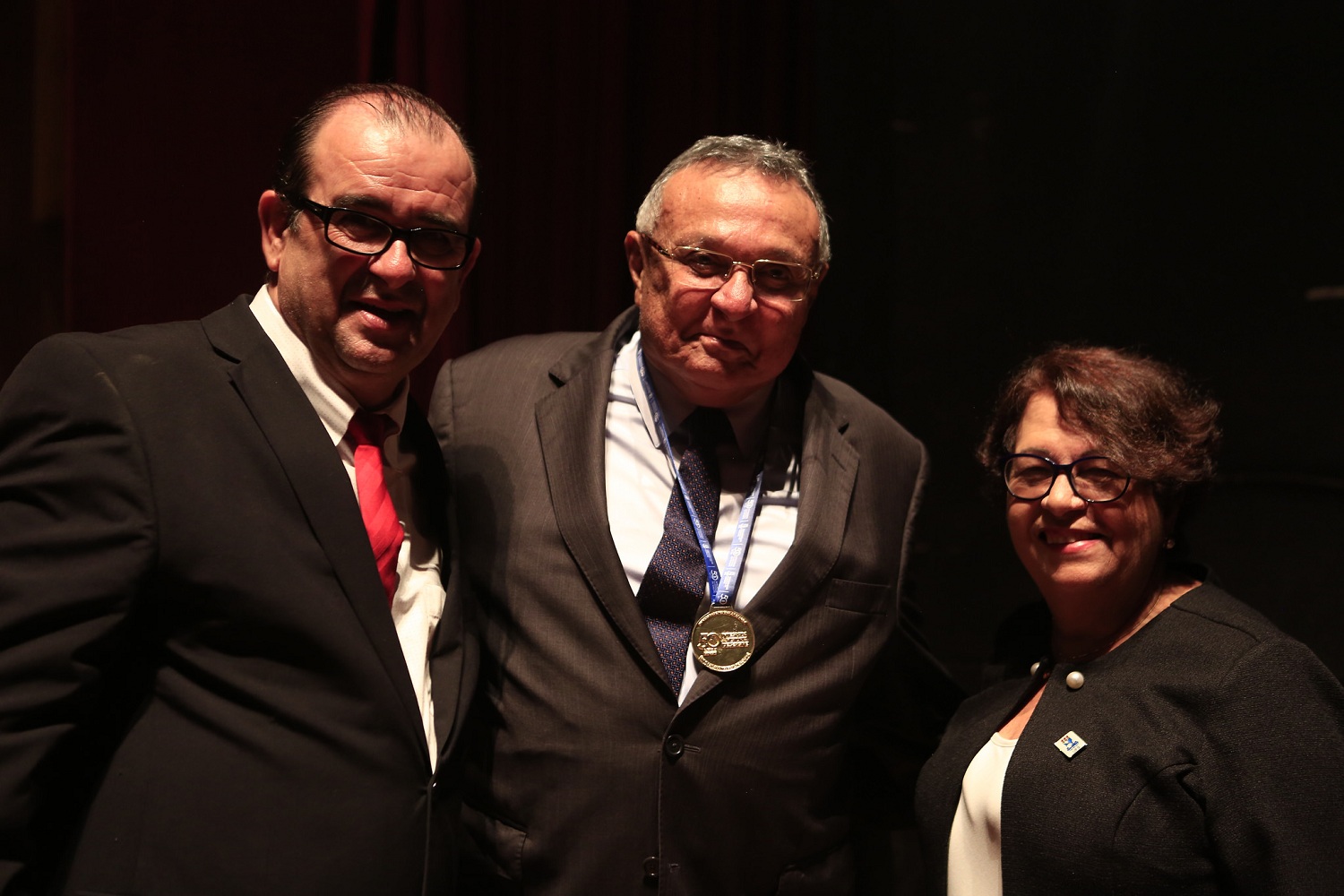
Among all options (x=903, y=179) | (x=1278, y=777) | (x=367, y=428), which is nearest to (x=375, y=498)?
(x=367, y=428)

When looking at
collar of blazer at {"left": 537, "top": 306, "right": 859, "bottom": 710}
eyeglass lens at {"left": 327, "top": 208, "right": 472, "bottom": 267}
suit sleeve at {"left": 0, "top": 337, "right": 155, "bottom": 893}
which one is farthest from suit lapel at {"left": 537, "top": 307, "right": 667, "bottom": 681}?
suit sleeve at {"left": 0, "top": 337, "right": 155, "bottom": 893}

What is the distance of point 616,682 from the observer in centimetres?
212

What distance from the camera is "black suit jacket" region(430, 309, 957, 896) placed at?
2105mm

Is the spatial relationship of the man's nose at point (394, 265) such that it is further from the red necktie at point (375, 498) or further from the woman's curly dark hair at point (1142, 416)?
the woman's curly dark hair at point (1142, 416)

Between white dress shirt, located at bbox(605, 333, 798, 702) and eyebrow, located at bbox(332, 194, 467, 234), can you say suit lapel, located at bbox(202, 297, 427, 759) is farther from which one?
white dress shirt, located at bbox(605, 333, 798, 702)

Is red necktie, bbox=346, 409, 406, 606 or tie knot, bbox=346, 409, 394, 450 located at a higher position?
tie knot, bbox=346, 409, 394, 450

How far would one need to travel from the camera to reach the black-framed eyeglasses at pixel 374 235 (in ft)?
6.06

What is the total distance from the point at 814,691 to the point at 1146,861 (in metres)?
→ 0.67

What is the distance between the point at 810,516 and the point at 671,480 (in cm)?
31

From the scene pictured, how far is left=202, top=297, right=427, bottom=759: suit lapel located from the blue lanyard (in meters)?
0.68

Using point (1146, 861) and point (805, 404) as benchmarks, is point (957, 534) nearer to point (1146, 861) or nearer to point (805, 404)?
point (805, 404)

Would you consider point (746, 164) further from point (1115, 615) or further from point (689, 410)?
point (1115, 615)

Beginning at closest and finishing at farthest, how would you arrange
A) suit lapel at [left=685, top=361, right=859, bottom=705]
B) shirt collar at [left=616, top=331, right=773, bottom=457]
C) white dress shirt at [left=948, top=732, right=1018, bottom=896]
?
white dress shirt at [left=948, top=732, right=1018, bottom=896] < suit lapel at [left=685, top=361, right=859, bottom=705] < shirt collar at [left=616, top=331, right=773, bottom=457]

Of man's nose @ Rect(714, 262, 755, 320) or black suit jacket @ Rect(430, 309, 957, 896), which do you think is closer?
black suit jacket @ Rect(430, 309, 957, 896)
